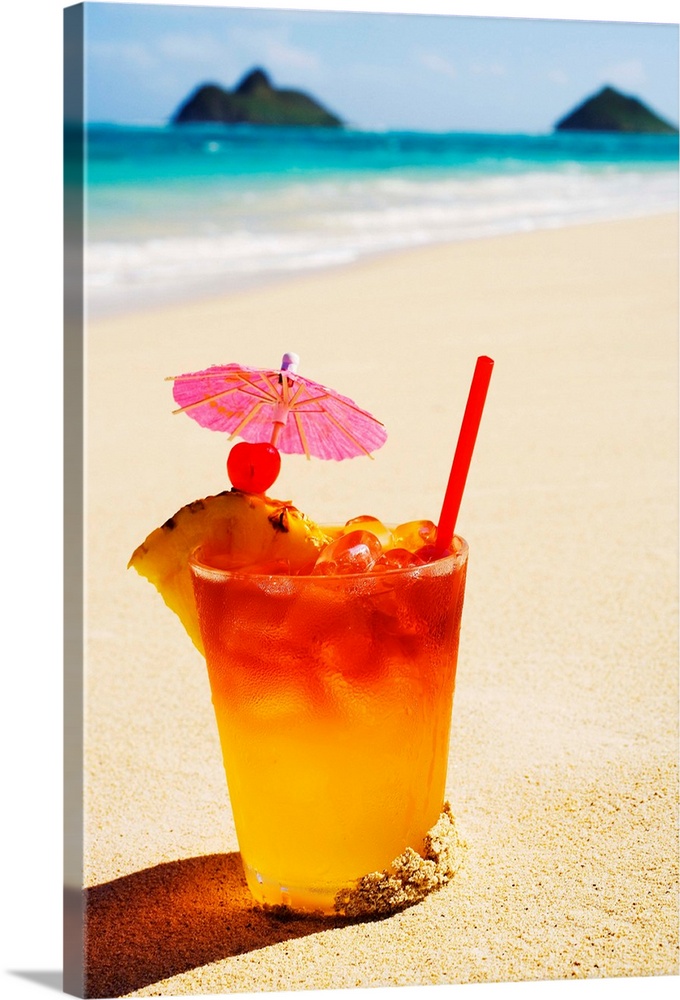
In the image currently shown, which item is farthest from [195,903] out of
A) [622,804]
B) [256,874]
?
[622,804]

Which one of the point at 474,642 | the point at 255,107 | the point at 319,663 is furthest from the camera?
the point at 255,107

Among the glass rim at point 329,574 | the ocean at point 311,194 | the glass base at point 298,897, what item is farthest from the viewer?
the ocean at point 311,194

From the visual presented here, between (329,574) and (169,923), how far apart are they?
52 centimetres

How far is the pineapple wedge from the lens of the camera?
1645mm

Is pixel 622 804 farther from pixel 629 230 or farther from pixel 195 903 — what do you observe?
pixel 629 230

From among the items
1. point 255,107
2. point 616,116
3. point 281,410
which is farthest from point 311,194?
point 281,410

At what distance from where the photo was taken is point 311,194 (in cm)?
1064

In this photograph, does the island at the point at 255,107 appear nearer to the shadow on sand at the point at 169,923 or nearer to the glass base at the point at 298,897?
the shadow on sand at the point at 169,923

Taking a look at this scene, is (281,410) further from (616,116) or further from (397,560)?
(616,116)

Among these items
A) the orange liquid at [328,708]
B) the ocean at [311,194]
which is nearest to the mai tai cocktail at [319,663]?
the orange liquid at [328,708]

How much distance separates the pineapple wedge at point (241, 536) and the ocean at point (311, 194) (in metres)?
3.56

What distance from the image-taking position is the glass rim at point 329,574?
1.57 m

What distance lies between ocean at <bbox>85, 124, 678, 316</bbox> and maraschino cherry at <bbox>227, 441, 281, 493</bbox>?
11.7ft

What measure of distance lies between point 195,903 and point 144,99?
1209 cm
